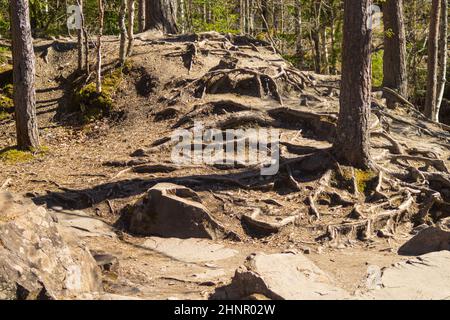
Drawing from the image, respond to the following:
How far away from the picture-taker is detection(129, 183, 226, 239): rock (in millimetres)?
9586

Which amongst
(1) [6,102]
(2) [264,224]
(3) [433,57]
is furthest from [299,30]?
(2) [264,224]

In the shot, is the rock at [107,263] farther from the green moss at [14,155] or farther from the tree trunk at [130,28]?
the tree trunk at [130,28]

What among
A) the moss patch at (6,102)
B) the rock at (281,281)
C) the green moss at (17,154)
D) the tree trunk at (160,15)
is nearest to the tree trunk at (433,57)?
the tree trunk at (160,15)

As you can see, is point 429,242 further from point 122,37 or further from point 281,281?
point 122,37

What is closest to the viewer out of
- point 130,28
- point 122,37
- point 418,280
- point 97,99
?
point 418,280

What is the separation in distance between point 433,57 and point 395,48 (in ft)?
5.26

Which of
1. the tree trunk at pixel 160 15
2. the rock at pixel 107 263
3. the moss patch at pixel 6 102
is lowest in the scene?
the rock at pixel 107 263

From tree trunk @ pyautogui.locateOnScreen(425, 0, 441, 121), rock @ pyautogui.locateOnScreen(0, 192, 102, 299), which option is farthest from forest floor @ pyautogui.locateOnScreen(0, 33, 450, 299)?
tree trunk @ pyautogui.locateOnScreen(425, 0, 441, 121)

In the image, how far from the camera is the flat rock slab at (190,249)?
28.9 ft

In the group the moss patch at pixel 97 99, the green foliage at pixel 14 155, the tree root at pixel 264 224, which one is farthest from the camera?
the moss patch at pixel 97 99

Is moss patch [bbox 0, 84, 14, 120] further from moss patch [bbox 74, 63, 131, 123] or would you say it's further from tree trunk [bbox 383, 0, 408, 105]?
tree trunk [bbox 383, 0, 408, 105]

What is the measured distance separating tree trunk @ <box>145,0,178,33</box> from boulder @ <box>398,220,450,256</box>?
38.9ft

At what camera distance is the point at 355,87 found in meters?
10.7

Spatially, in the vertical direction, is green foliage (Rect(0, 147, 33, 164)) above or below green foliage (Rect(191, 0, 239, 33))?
below
